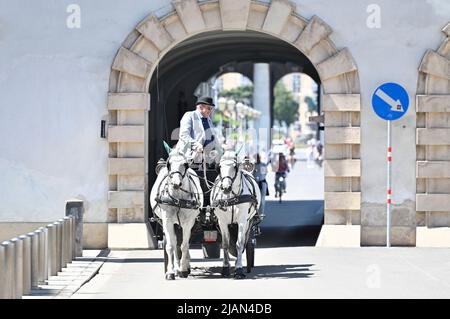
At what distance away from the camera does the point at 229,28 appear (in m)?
20.9

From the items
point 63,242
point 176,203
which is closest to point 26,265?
point 176,203

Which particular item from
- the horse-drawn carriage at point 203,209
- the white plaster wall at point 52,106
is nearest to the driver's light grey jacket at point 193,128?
the horse-drawn carriage at point 203,209

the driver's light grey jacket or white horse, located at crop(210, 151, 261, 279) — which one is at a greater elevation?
the driver's light grey jacket

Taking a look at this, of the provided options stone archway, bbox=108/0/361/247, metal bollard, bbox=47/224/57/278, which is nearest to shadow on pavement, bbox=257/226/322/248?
stone archway, bbox=108/0/361/247

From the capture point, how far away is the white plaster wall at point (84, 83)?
67.5 feet

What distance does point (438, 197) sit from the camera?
20.5 meters

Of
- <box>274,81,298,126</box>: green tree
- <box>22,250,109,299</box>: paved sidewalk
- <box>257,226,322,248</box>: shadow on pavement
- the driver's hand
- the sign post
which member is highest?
<box>274,81,298,126</box>: green tree

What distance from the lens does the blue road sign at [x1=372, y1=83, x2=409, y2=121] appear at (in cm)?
1945

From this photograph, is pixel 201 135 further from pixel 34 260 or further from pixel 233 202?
pixel 34 260

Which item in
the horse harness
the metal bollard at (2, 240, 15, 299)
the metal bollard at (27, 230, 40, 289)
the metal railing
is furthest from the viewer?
the horse harness

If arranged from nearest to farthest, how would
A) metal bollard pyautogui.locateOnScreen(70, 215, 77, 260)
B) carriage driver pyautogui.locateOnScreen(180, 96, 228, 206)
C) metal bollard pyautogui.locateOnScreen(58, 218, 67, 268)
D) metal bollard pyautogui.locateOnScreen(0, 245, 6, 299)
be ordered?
metal bollard pyautogui.locateOnScreen(0, 245, 6, 299)
carriage driver pyautogui.locateOnScreen(180, 96, 228, 206)
metal bollard pyautogui.locateOnScreen(58, 218, 67, 268)
metal bollard pyautogui.locateOnScreen(70, 215, 77, 260)

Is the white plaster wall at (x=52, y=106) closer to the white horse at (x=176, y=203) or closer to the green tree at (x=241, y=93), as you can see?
the white horse at (x=176, y=203)

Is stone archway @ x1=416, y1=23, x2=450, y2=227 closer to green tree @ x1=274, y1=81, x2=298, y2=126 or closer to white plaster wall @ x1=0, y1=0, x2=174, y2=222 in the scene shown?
white plaster wall @ x1=0, y1=0, x2=174, y2=222

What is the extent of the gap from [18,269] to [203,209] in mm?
3803
